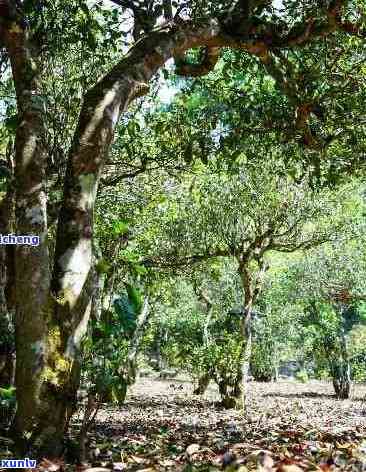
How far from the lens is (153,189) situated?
42.6ft

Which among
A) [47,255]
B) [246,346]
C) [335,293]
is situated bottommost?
[246,346]

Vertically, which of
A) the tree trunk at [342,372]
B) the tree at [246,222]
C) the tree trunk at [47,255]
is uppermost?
the tree at [246,222]

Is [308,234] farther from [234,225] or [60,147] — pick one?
[60,147]

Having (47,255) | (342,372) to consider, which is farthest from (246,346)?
A: (47,255)

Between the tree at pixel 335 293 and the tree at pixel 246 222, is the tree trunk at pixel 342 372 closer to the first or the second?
the tree at pixel 335 293

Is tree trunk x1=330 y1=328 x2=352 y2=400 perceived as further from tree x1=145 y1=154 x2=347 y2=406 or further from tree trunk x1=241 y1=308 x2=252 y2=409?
tree trunk x1=241 y1=308 x2=252 y2=409

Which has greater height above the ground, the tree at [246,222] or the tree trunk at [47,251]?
the tree at [246,222]

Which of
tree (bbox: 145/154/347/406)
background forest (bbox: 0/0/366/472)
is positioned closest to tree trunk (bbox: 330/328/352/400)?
background forest (bbox: 0/0/366/472)

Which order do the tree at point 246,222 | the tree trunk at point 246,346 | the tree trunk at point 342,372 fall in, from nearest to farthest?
the tree at point 246,222 → the tree trunk at point 246,346 → the tree trunk at point 342,372

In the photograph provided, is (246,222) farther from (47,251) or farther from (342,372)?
(47,251)

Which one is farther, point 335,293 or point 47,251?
point 335,293

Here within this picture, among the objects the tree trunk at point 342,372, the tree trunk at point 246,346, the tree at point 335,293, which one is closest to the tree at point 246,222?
the tree trunk at point 246,346

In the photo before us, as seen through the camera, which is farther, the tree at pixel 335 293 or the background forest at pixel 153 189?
the tree at pixel 335 293

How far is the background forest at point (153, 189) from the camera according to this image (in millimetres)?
4133
